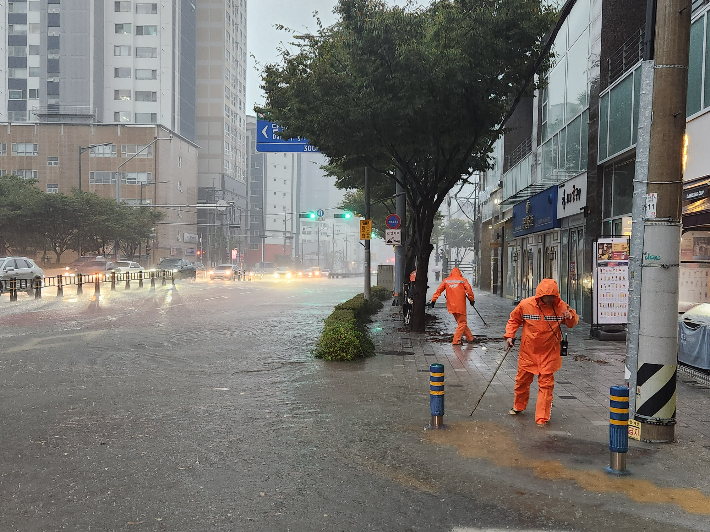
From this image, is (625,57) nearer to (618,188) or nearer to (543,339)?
(618,188)

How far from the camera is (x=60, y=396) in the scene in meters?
8.58

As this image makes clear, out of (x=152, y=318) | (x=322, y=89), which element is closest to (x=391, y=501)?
(x=322, y=89)

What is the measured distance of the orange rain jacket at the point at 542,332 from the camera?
7.35 m

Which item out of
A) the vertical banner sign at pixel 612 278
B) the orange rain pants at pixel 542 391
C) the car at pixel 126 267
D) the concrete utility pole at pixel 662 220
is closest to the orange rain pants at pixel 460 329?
the vertical banner sign at pixel 612 278

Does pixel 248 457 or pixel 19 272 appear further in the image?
pixel 19 272

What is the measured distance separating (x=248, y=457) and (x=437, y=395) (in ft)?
6.88

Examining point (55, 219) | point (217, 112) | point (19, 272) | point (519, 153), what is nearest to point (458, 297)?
point (519, 153)

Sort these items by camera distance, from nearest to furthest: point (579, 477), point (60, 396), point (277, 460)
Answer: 1. point (579, 477)
2. point (277, 460)
3. point (60, 396)

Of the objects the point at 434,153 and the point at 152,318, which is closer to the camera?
the point at 434,153

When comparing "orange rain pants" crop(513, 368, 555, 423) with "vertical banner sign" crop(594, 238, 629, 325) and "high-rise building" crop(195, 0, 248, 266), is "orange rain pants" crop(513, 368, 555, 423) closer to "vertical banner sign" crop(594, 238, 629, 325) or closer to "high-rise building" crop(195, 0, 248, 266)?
A: "vertical banner sign" crop(594, 238, 629, 325)

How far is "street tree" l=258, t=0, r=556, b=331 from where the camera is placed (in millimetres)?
13664

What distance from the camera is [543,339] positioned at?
7379 millimetres

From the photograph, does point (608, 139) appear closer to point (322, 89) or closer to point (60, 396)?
point (322, 89)

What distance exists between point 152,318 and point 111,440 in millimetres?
13350
